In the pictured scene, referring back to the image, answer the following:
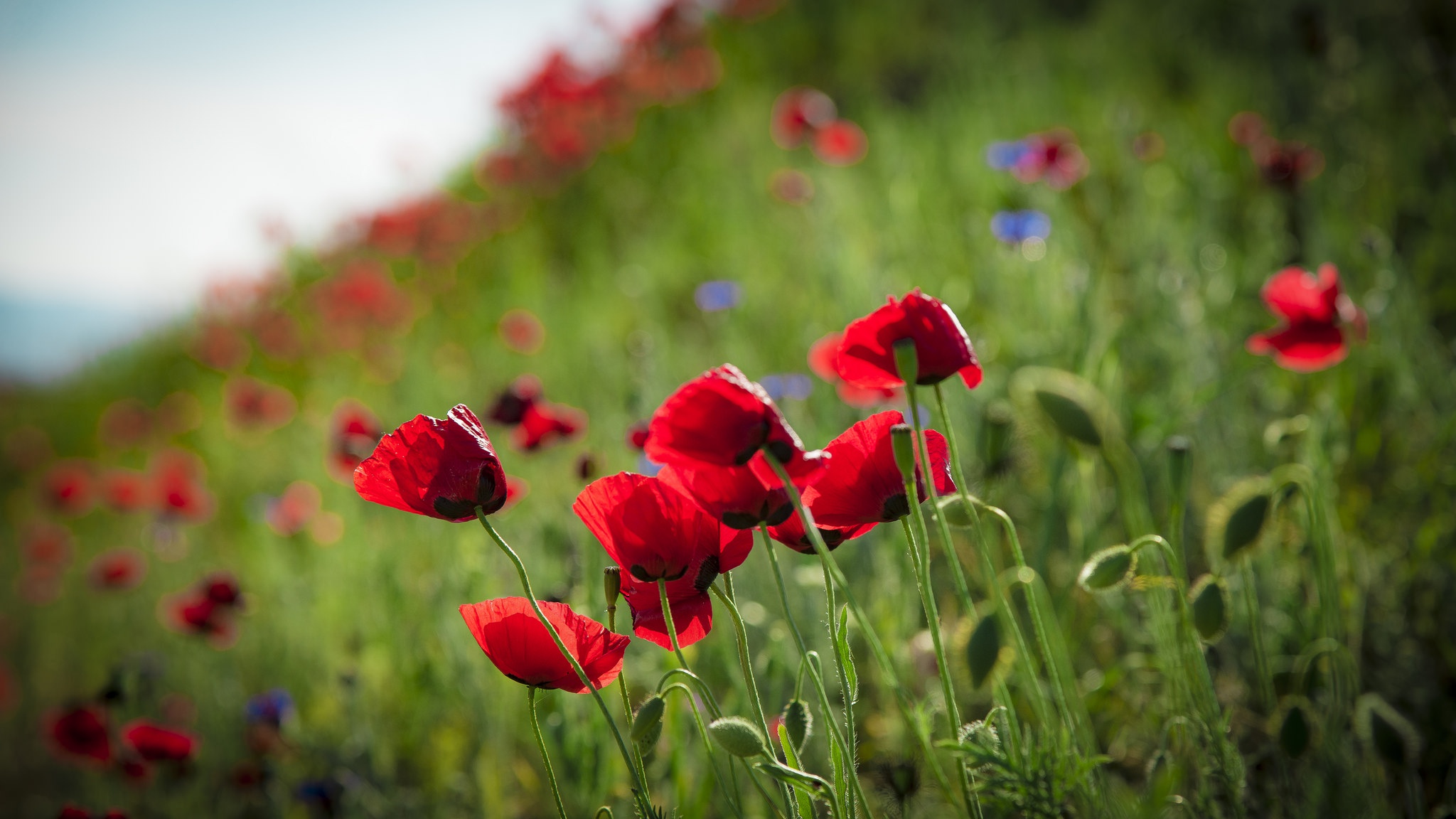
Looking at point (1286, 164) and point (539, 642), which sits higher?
point (1286, 164)

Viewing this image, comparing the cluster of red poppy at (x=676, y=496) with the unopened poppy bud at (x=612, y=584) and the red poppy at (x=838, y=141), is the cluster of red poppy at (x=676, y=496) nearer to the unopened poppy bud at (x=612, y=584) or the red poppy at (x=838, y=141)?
the unopened poppy bud at (x=612, y=584)

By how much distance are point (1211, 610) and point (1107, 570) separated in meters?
0.18

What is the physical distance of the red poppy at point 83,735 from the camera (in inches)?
59.5

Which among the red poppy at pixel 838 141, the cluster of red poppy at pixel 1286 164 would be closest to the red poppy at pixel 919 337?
the cluster of red poppy at pixel 1286 164

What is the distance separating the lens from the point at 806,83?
4715 mm

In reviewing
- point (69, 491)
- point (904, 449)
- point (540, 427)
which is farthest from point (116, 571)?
point (904, 449)

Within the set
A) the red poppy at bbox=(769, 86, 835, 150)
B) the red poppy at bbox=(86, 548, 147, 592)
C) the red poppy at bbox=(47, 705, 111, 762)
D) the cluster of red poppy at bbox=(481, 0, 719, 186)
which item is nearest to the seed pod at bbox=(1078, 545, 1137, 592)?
the red poppy at bbox=(47, 705, 111, 762)

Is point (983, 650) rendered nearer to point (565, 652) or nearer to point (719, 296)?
point (565, 652)

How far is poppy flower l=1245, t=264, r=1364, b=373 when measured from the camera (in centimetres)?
110

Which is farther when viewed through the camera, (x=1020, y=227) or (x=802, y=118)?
(x=802, y=118)

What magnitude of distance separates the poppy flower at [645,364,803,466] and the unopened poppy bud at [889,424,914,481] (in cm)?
8

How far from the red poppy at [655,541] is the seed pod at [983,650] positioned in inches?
8.4

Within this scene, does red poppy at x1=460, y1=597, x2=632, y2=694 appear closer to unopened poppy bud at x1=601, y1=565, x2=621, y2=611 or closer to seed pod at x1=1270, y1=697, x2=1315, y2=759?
unopened poppy bud at x1=601, y1=565, x2=621, y2=611

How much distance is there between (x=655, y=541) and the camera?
27.5 inches
